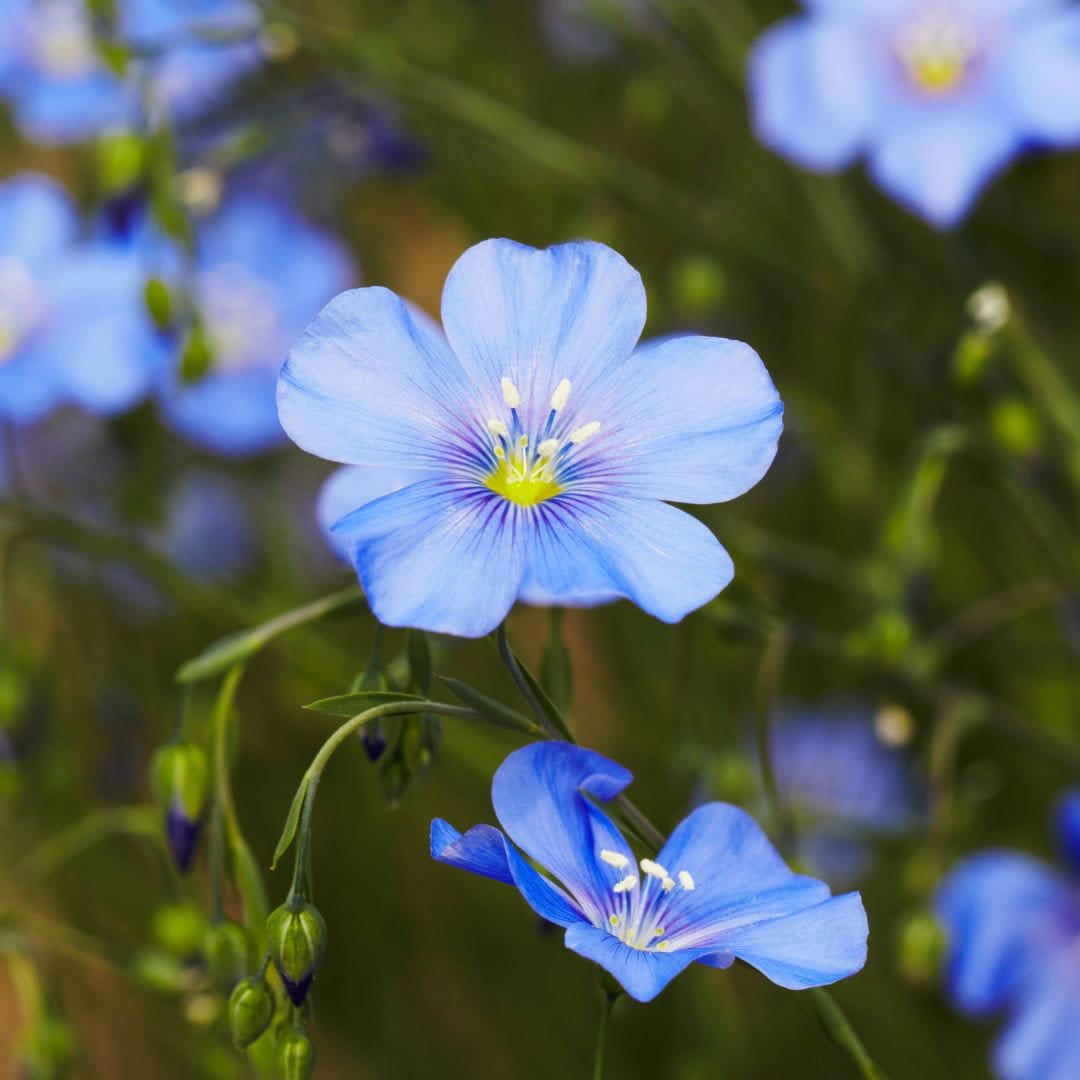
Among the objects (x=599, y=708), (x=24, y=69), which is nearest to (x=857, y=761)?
(x=599, y=708)

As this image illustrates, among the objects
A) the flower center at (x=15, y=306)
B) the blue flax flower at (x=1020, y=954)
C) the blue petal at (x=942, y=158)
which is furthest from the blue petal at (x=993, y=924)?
the flower center at (x=15, y=306)

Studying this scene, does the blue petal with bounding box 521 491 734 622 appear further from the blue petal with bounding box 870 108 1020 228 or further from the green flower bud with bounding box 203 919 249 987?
the blue petal with bounding box 870 108 1020 228

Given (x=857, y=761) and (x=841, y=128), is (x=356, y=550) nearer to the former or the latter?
(x=841, y=128)

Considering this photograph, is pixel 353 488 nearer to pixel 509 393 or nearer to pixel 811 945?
pixel 509 393

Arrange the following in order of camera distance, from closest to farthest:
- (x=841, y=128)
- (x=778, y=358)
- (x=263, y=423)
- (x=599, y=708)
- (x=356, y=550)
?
(x=356, y=550), (x=841, y=128), (x=263, y=423), (x=778, y=358), (x=599, y=708)

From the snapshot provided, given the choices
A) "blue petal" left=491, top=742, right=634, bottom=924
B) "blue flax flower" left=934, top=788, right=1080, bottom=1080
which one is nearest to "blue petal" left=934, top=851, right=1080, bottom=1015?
"blue flax flower" left=934, top=788, right=1080, bottom=1080
